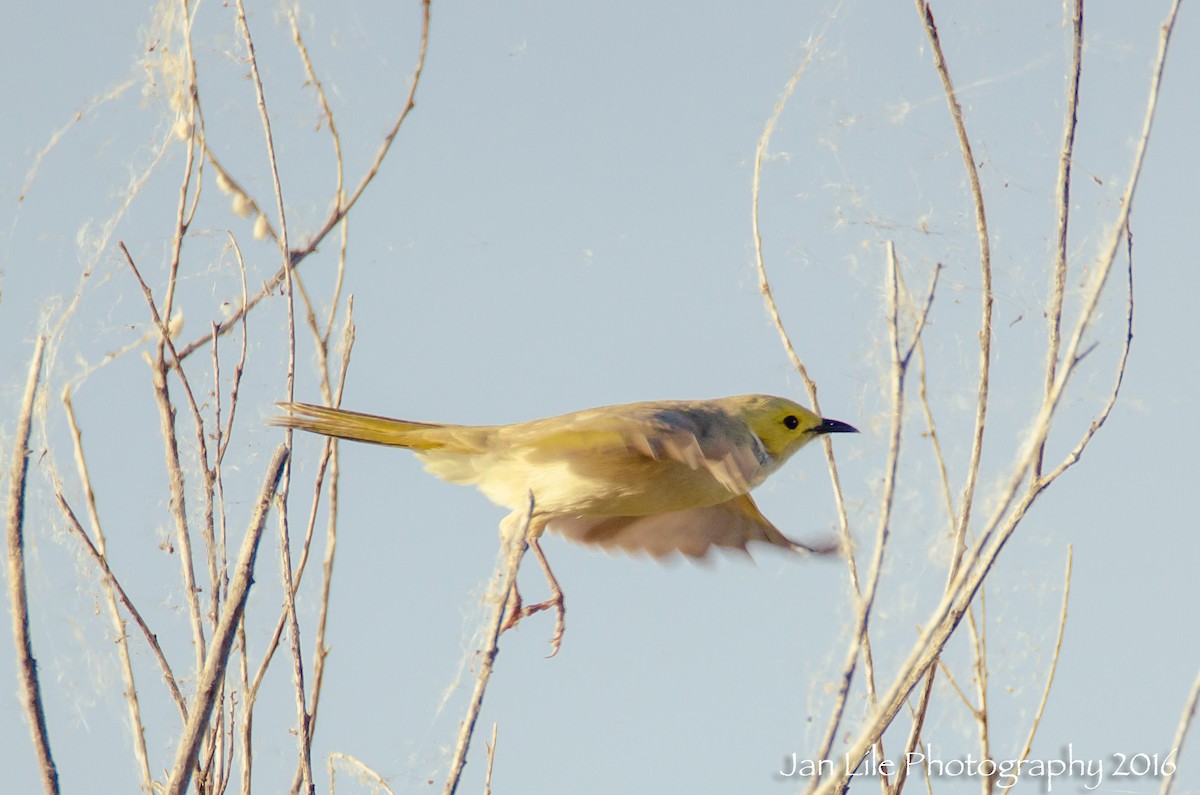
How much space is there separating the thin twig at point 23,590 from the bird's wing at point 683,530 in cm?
199

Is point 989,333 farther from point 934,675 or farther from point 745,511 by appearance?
point 745,511

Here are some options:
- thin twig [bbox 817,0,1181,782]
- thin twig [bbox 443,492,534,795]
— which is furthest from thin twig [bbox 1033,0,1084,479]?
thin twig [bbox 443,492,534,795]

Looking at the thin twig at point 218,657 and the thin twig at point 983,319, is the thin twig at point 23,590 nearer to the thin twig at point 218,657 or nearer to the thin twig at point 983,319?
the thin twig at point 218,657

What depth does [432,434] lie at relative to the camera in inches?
158

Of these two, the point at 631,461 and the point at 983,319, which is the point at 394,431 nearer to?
the point at 631,461

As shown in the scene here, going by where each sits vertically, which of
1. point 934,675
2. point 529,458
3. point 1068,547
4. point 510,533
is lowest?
point 934,675

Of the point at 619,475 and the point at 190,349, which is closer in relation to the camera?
the point at 190,349

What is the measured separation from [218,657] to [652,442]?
5.25 ft

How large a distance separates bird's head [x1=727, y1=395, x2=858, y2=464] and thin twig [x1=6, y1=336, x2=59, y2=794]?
8.19ft

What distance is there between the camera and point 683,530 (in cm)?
437

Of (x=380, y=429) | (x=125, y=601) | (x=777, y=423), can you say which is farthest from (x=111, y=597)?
(x=777, y=423)

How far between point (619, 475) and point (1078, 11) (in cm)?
190

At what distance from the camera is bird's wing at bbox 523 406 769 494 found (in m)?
3.59

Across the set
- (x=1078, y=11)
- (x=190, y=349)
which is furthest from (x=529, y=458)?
(x=1078, y=11)
